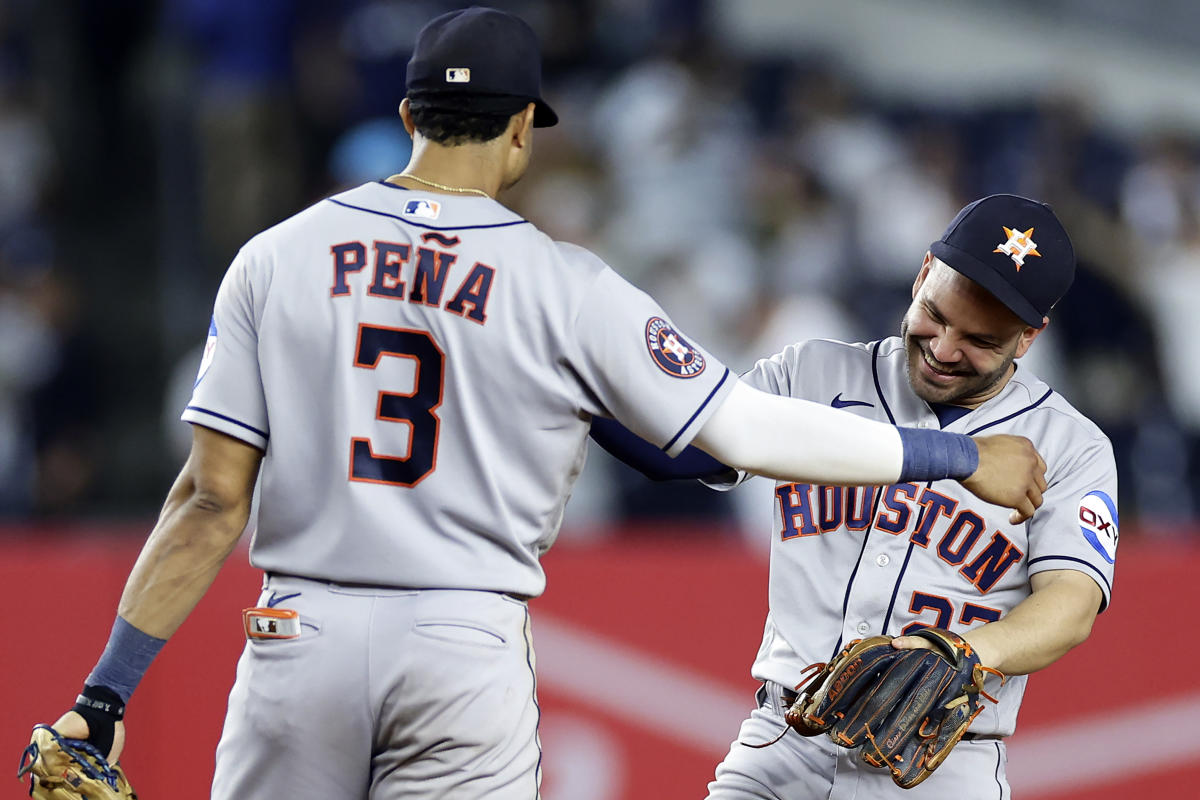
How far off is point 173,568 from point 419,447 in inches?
20.7

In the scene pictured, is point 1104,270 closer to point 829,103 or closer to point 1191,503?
point 1191,503

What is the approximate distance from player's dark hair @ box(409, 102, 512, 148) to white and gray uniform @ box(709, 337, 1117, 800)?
0.87 m

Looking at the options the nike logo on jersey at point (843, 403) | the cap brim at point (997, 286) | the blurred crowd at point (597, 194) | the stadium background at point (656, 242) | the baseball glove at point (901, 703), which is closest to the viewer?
the baseball glove at point (901, 703)

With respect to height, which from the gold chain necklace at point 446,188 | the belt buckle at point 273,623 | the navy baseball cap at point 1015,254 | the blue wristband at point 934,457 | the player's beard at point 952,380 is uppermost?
the gold chain necklace at point 446,188

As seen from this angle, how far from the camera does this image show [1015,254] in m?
3.04

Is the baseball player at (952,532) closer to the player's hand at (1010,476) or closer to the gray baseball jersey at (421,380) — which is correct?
the player's hand at (1010,476)

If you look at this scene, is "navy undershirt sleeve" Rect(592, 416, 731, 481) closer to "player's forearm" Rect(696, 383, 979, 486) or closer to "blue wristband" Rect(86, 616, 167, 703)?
"player's forearm" Rect(696, 383, 979, 486)

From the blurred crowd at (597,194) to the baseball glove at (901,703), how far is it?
3.77 meters

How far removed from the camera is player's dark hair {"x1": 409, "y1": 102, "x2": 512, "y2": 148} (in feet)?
9.15

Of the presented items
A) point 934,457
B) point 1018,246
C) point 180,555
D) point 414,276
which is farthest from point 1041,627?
point 180,555

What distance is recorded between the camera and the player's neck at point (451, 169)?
110 inches

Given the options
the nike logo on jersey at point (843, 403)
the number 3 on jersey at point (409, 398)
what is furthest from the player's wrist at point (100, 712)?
the nike logo on jersey at point (843, 403)

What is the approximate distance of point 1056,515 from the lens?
3076mm

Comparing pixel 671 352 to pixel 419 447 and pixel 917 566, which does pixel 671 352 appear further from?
pixel 917 566
